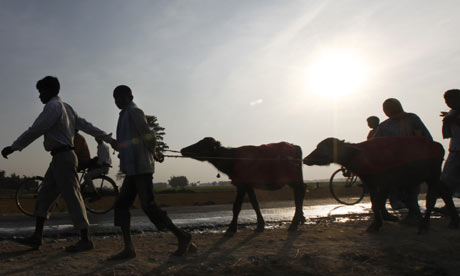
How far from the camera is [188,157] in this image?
269 inches

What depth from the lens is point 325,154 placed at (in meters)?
6.46

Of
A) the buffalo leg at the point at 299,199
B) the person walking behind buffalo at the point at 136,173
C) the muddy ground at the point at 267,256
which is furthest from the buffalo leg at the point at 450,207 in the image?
the person walking behind buffalo at the point at 136,173

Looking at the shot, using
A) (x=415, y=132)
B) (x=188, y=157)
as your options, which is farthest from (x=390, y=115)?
(x=188, y=157)

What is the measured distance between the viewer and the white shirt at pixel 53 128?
188 inches

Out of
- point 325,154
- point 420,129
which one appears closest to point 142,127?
point 325,154

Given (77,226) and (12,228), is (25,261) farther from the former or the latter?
(12,228)

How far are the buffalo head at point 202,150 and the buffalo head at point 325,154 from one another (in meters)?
1.71

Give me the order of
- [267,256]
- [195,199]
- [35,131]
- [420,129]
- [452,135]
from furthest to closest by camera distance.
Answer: [195,199]
[420,129]
[452,135]
[35,131]
[267,256]

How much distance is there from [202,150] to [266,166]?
123cm

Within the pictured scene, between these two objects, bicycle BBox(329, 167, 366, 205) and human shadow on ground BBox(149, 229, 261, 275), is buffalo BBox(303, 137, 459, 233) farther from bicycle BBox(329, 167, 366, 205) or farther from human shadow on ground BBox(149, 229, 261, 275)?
bicycle BBox(329, 167, 366, 205)

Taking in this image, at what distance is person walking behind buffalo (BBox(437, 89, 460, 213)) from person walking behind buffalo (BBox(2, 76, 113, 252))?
18.7 feet

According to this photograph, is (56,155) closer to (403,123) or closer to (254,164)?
(254,164)

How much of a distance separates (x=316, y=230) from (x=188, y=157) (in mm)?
2598

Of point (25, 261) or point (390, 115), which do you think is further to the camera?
point (390, 115)
